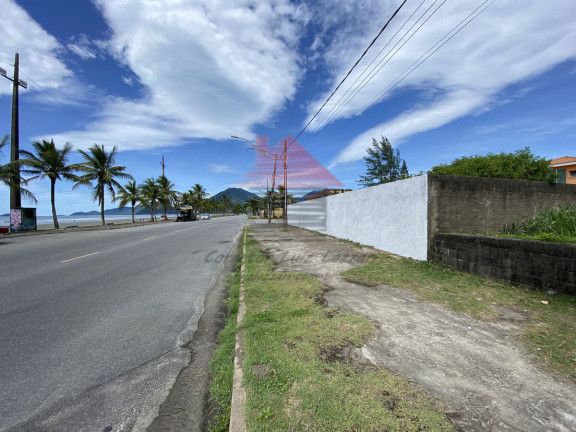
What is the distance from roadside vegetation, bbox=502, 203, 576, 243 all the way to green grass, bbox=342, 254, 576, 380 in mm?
1105

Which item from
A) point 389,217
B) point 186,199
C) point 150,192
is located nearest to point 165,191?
point 150,192

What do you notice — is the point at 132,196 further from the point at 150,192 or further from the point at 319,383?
the point at 319,383

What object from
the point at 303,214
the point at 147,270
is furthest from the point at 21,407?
the point at 303,214

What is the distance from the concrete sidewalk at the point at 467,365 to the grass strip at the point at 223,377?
4.52ft

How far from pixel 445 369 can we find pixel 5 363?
437 centimetres

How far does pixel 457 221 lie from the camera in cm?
676

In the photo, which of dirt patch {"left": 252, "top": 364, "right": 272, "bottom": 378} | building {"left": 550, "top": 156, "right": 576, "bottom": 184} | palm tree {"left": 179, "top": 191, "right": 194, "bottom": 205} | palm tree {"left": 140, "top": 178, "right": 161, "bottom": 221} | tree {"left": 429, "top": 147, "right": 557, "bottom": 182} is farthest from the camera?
palm tree {"left": 179, "top": 191, "right": 194, "bottom": 205}

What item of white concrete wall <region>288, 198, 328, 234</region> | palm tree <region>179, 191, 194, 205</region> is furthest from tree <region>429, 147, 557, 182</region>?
palm tree <region>179, 191, 194, 205</region>

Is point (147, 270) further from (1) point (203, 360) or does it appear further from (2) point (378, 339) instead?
(2) point (378, 339)

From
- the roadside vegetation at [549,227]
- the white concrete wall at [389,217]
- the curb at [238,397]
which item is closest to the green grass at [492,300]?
the white concrete wall at [389,217]

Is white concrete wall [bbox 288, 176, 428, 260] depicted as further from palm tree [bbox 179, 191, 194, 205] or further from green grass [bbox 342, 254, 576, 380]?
palm tree [bbox 179, 191, 194, 205]

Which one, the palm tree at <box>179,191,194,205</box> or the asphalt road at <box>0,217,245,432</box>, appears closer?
the asphalt road at <box>0,217,245,432</box>

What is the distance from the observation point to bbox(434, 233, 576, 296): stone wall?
13.5 feet

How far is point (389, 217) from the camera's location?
8.59 meters
